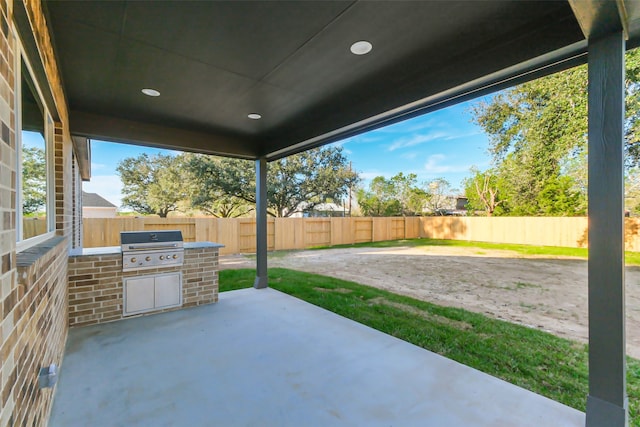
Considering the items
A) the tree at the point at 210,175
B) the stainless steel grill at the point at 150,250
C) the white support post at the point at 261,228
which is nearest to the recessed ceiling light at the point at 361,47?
the white support post at the point at 261,228

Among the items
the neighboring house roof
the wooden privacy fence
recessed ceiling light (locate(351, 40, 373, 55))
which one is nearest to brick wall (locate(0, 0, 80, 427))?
recessed ceiling light (locate(351, 40, 373, 55))

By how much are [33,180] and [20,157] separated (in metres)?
0.48

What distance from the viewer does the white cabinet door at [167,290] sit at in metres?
4.03

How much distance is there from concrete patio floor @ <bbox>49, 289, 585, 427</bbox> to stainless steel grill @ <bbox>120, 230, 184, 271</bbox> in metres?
0.79

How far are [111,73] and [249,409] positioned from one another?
313 cm

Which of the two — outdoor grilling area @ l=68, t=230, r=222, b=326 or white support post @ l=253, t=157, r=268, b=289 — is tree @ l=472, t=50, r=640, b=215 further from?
outdoor grilling area @ l=68, t=230, r=222, b=326

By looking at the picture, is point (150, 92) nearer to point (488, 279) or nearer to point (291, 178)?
point (488, 279)

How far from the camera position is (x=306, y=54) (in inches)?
92.7

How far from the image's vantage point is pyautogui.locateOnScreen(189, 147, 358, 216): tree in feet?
44.2

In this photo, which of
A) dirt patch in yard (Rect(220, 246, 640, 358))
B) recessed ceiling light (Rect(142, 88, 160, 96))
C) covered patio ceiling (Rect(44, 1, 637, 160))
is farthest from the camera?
dirt patch in yard (Rect(220, 246, 640, 358))

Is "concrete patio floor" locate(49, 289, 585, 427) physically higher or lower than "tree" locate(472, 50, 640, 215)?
lower

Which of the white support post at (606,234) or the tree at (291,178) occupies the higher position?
the tree at (291,178)

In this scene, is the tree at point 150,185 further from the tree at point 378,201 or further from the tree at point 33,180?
the tree at point 33,180

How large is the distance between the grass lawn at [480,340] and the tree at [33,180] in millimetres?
3520
